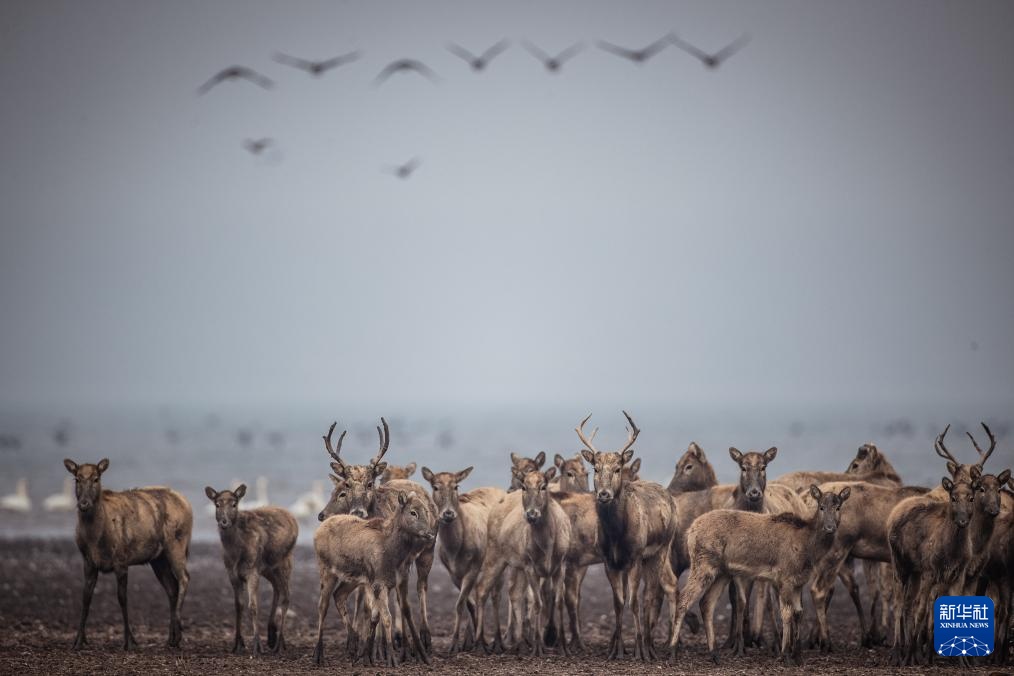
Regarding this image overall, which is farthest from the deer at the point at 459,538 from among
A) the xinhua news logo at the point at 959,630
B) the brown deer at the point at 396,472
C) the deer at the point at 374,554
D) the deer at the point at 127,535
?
the xinhua news logo at the point at 959,630

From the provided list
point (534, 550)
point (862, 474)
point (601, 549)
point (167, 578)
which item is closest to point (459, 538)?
point (534, 550)

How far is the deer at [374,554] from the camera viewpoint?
1936cm

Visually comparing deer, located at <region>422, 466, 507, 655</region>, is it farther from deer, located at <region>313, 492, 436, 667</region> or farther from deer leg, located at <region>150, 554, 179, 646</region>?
deer leg, located at <region>150, 554, 179, 646</region>

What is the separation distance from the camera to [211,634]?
22.9 metres

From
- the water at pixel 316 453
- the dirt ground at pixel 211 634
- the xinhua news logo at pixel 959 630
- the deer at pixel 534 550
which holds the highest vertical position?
the water at pixel 316 453

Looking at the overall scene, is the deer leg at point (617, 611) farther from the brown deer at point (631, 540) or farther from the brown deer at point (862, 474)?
the brown deer at point (862, 474)

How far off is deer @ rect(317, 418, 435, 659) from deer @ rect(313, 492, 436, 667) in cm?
52

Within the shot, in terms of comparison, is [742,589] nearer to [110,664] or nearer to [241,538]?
[241,538]

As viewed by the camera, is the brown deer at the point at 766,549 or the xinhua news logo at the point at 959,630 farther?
the brown deer at the point at 766,549

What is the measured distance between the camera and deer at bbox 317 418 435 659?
2067 cm

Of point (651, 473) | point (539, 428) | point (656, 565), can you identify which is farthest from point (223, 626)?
point (539, 428)

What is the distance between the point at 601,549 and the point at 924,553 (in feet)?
14.8

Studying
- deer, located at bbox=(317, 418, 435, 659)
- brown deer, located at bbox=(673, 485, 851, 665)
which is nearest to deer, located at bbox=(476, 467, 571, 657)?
deer, located at bbox=(317, 418, 435, 659)

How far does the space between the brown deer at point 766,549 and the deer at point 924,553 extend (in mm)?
922
